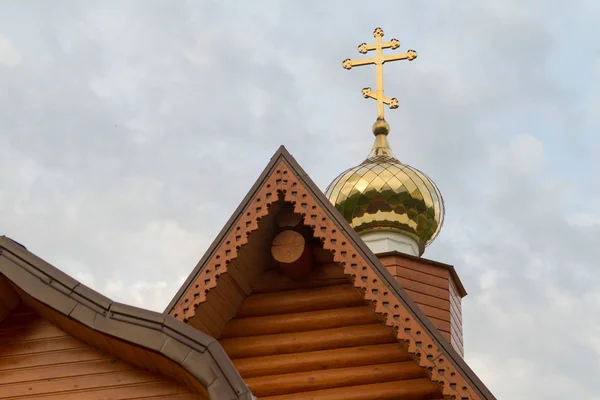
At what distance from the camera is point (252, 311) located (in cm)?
1025

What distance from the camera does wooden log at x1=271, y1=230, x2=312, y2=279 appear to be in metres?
9.91

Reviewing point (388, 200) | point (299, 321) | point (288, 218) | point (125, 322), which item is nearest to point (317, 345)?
point (299, 321)

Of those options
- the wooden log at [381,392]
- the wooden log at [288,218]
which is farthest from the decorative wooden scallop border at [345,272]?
the wooden log at [381,392]

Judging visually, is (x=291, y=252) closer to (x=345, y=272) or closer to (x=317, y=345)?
(x=345, y=272)

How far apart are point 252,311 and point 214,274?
993mm

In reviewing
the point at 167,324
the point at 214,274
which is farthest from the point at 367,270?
the point at 167,324

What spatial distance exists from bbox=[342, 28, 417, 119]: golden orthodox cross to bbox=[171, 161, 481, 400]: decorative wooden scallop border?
5993 mm

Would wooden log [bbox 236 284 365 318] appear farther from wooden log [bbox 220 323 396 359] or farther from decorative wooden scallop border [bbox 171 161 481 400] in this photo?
decorative wooden scallop border [bbox 171 161 481 400]

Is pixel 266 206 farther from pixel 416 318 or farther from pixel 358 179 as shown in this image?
pixel 358 179

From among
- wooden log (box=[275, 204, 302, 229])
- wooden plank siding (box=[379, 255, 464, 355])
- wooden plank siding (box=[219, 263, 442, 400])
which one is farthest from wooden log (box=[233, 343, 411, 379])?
wooden plank siding (box=[379, 255, 464, 355])

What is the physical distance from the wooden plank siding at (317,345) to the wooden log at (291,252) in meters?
0.23

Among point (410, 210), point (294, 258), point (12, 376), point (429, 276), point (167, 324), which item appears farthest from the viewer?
point (410, 210)

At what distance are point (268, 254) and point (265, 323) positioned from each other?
2.21ft

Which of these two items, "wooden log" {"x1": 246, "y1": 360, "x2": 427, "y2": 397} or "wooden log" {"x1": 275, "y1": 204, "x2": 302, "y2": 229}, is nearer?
"wooden log" {"x1": 246, "y1": 360, "x2": 427, "y2": 397}
